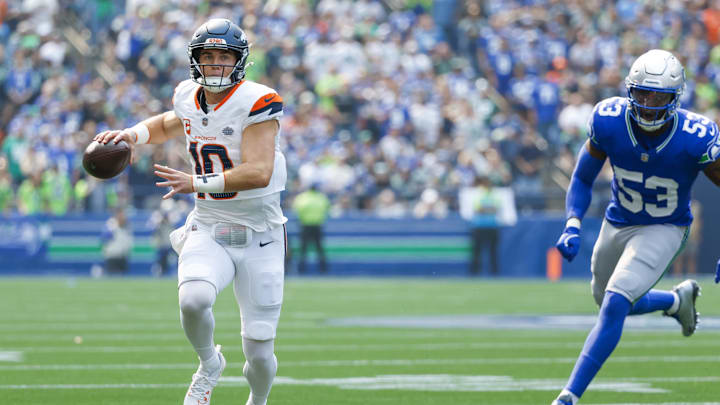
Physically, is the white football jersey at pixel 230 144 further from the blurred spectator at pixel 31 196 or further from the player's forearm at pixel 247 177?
the blurred spectator at pixel 31 196

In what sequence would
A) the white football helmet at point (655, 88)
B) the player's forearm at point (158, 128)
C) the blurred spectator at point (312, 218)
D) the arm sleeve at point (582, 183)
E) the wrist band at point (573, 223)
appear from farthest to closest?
1. the blurred spectator at point (312, 218)
2. the arm sleeve at point (582, 183)
3. the wrist band at point (573, 223)
4. the player's forearm at point (158, 128)
5. the white football helmet at point (655, 88)

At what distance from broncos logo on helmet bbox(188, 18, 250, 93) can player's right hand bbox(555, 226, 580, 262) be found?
166 cm

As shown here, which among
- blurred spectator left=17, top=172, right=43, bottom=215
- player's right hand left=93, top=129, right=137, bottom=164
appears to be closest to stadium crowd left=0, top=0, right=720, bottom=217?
blurred spectator left=17, top=172, right=43, bottom=215

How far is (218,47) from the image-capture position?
214 inches

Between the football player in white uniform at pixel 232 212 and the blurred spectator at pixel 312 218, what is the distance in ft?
41.2

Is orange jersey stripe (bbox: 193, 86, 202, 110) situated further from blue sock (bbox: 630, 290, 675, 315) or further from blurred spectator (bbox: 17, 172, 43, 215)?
blurred spectator (bbox: 17, 172, 43, 215)

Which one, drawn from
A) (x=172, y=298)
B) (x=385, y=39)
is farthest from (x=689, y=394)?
(x=385, y=39)

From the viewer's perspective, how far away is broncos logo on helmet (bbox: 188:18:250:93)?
544 cm

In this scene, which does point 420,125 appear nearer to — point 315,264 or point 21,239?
point 315,264

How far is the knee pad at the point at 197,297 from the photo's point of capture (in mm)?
5254

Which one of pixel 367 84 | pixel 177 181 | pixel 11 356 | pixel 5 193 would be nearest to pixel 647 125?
pixel 177 181

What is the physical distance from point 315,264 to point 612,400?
12.5 m

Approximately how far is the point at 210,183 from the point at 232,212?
0.33 meters

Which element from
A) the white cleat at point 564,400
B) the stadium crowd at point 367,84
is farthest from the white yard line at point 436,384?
the stadium crowd at point 367,84
